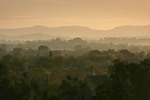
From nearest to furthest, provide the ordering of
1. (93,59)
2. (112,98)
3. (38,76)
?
(112,98), (38,76), (93,59)

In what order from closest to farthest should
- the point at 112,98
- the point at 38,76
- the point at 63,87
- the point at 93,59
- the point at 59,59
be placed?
the point at 112,98
the point at 63,87
the point at 38,76
the point at 59,59
the point at 93,59

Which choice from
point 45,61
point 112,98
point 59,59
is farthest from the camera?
point 59,59

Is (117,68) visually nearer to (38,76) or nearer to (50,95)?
(50,95)

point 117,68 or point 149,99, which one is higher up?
point 117,68

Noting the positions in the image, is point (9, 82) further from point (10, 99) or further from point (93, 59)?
point (93, 59)

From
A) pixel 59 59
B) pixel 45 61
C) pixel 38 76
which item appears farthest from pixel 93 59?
pixel 38 76

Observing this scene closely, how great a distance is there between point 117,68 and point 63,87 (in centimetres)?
707

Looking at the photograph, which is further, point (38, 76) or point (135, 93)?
point (38, 76)

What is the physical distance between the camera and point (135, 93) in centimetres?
4903

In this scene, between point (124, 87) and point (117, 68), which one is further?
point (117, 68)

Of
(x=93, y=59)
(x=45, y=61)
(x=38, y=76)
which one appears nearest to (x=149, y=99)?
(x=38, y=76)

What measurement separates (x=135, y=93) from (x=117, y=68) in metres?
3.71

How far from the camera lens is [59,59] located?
105438mm

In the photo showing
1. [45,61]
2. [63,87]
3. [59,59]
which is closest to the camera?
[63,87]
